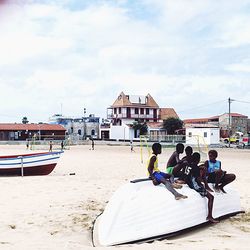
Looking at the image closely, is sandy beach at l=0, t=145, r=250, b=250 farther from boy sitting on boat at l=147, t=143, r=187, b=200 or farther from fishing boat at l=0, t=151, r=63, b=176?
fishing boat at l=0, t=151, r=63, b=176

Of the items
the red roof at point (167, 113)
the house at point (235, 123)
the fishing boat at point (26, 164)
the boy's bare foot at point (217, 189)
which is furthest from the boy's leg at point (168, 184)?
the red roof at point (167, 113)

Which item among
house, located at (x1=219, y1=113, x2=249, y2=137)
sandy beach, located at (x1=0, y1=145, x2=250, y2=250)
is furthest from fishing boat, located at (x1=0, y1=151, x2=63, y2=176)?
house, located at (x1=219, y1=113, x2=249, y2=137)

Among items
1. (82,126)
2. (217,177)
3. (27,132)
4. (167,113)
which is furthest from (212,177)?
(167,113)

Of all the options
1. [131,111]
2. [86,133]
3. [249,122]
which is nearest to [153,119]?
[131,111]

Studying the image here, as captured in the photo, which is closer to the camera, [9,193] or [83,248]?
[83,248]

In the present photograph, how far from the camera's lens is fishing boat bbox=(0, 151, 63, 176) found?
48.1ft

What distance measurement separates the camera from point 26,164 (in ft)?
48.8

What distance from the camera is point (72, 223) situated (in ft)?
23.2

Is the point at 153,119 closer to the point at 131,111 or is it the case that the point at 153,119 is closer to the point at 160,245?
the point at 131,111

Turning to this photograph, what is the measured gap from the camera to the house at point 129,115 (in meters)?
71.4

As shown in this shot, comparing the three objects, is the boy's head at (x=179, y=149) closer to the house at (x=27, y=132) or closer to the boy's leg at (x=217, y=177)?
the boy's leg at (x=217, y=177)

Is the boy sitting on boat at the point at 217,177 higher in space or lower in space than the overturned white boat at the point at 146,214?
higher

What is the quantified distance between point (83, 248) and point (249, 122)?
79.3m

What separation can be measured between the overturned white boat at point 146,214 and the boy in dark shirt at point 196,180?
120 mm
